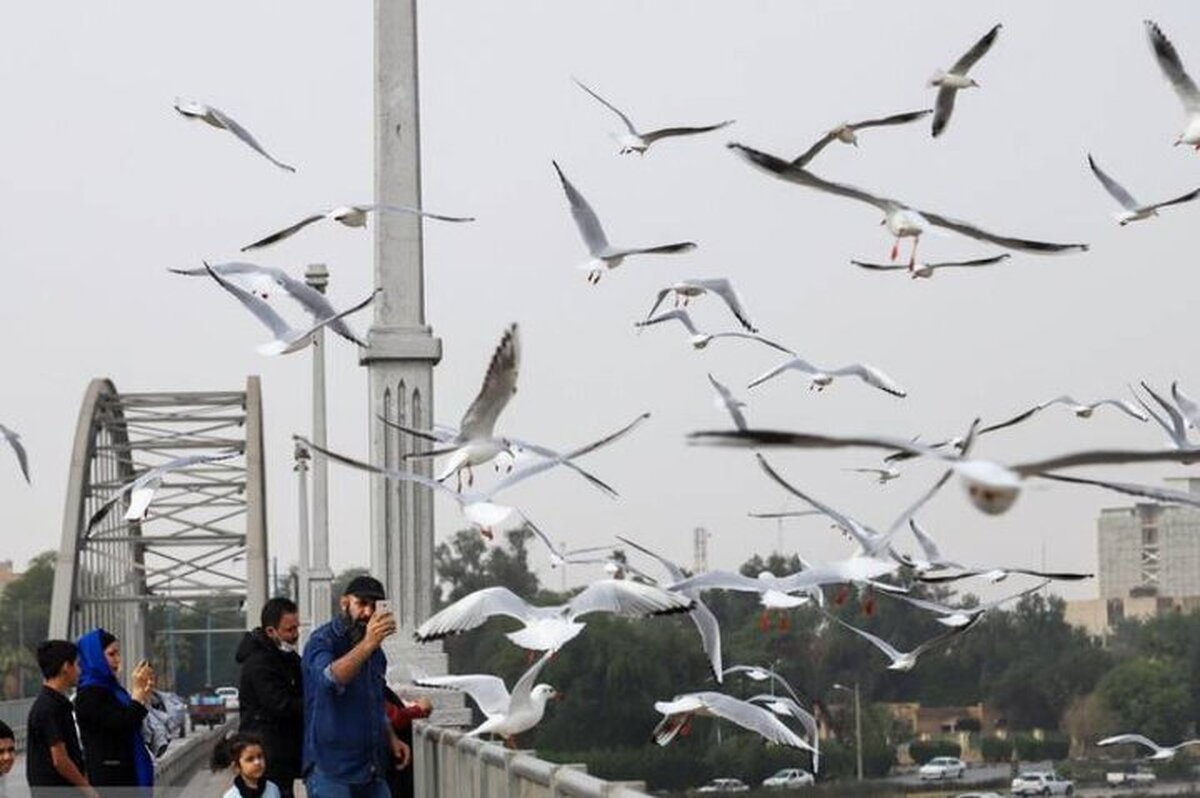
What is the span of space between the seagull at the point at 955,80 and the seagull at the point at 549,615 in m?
3.17

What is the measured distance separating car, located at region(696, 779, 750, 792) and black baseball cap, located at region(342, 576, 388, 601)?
6623 centimetres

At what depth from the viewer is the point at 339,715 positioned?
11.7 metres

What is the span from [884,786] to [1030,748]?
19.2m

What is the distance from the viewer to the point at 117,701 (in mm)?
12383

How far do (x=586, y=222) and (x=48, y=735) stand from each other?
22.5ft

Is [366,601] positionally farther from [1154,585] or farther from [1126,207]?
[1154,585]

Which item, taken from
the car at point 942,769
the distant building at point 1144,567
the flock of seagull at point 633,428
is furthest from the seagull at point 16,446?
the distant building at point 1144,567

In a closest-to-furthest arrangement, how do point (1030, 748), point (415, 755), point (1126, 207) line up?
point (415, 755), point (1126, 207), point (1030, 748)

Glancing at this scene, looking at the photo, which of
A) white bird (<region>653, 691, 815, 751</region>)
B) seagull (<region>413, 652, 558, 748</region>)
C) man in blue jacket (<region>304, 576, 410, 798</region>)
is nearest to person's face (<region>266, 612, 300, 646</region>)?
man in blue jacket (<region>304, 576, 410, 798</region>)

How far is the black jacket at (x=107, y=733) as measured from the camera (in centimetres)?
1234

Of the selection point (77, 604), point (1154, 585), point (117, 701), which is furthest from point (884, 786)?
point (117, 701)

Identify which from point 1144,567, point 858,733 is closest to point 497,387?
point 858,733

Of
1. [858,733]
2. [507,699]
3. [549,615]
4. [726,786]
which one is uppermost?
[549,615]

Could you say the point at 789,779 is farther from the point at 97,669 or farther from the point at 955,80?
the point at 97,669
